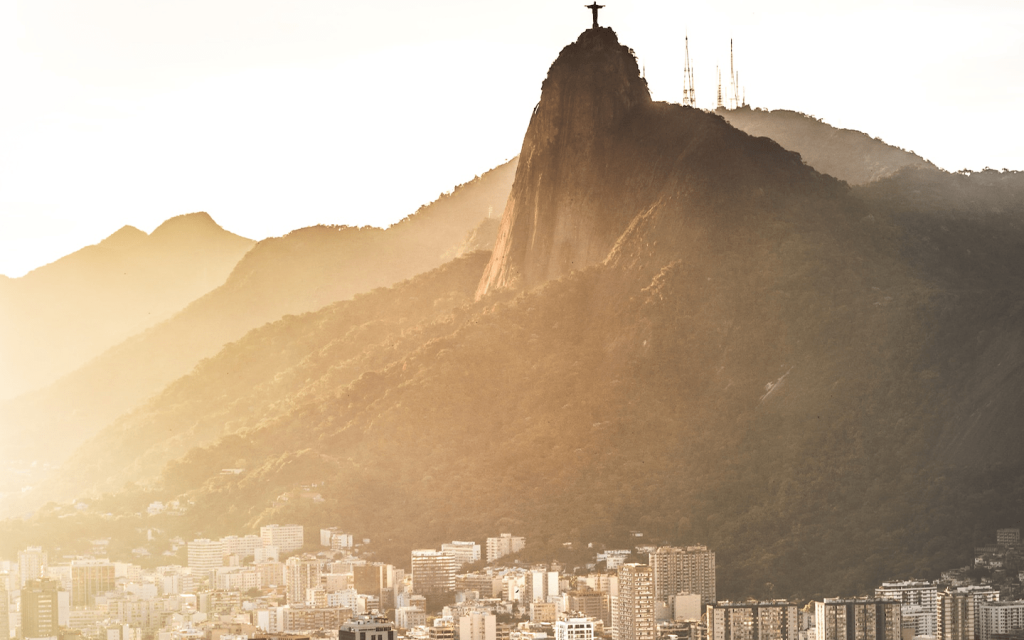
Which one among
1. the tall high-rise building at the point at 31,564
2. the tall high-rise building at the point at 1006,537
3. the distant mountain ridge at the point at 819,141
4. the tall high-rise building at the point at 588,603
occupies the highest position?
the distant mountain ridge at the point at 819,141

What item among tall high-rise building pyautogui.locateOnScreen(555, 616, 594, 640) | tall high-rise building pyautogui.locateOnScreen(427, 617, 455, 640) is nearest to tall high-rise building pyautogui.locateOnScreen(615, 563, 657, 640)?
tall high-rise building pyautogui.locateOnScreen(555, 616, 594, 640)

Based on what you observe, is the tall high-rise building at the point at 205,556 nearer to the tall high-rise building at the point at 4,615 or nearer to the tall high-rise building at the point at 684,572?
the tall high-rise building at the point at 4,615

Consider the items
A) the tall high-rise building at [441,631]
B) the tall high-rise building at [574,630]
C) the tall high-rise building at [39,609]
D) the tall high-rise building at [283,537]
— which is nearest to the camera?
the tall high-rise building at [574,630]

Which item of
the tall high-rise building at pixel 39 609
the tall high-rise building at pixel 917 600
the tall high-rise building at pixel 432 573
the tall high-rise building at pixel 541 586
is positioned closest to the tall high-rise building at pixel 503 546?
the tall high-rise building at pixel 432 573

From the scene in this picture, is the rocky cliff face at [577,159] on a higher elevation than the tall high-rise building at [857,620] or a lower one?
higher

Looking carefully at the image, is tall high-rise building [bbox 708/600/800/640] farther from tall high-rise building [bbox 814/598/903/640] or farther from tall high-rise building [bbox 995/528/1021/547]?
tall high-rise building [bbox 995/528/1021/547]

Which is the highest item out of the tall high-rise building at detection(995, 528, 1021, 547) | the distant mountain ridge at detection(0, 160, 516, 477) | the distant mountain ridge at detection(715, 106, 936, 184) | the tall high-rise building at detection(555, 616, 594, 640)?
the distant mountain ridge at detection(715, 106, 936, 184)
